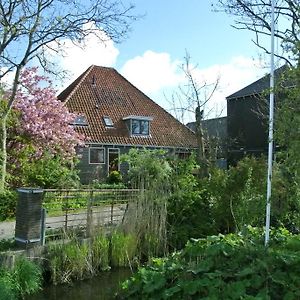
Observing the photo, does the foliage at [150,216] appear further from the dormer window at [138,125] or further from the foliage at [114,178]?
the dormer window at [138,125]

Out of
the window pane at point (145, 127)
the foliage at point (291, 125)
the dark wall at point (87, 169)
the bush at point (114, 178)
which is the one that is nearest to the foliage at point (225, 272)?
the foliage at point (291, 125)

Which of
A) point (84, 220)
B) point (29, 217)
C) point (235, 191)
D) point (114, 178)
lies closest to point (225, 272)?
point (29, 217)

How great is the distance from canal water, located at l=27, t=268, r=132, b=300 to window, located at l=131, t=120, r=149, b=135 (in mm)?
20783

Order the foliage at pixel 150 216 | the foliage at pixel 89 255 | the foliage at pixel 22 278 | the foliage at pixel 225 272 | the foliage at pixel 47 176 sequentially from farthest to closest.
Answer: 1. the foliage at pixel 47 176
2. the foliage at pixel 150 216
3. the foliage at pixel 89 255
4. the foliage at pixel 22 278
5. the foliage at pixel 225 272

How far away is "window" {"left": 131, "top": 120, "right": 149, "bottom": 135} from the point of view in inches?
1139

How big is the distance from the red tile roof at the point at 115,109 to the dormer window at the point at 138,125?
28 centimetres

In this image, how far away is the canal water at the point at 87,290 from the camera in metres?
7.27

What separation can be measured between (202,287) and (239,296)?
546mm

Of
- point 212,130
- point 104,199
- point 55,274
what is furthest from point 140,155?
point 212,130

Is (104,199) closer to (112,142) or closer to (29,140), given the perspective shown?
(29,140)

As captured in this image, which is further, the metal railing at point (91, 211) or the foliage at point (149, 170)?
the foliage at point (149, 170)

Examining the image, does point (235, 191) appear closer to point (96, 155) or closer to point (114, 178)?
point (114, 178)

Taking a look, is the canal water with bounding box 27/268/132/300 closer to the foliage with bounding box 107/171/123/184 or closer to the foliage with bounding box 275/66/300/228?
the foliage with bounding box 275/66/300/228

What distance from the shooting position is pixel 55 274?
7.85 metres
